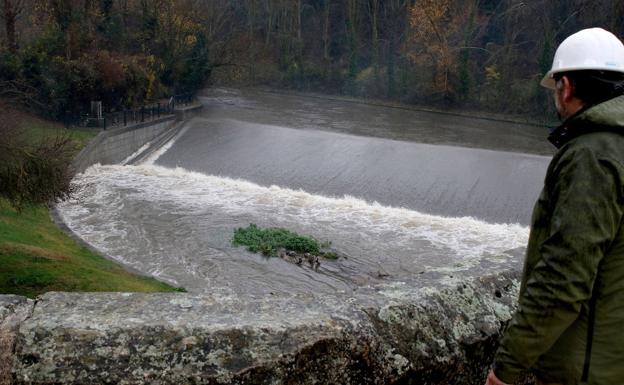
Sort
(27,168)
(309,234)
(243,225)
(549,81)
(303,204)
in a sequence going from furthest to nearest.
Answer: (303,204) → (243,225) → (309,234) → (27,168) → (549,81)

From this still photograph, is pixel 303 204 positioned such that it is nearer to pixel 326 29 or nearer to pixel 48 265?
pixel 48 265

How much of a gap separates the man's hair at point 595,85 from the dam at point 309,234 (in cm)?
109

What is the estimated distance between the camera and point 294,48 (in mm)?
63719

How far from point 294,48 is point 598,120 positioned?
208ft

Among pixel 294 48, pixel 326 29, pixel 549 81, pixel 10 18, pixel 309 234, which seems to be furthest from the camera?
pixel 294 48

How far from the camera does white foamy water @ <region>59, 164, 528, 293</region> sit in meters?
15.9

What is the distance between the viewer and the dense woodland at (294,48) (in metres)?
32.0

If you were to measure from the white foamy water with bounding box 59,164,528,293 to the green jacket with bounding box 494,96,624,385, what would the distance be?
11.5 m

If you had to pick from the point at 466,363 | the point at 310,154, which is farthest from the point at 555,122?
the point at 466,363

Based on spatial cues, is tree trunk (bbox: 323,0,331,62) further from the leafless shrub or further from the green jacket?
the green jacket

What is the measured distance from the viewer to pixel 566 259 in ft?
6.12

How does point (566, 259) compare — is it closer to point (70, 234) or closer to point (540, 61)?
point (70, 234)

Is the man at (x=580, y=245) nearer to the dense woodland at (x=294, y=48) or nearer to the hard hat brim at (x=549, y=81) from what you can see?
the hard hat brim at (x=549, y=81)

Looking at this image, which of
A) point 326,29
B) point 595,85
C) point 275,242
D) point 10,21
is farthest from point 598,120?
point 326,29
